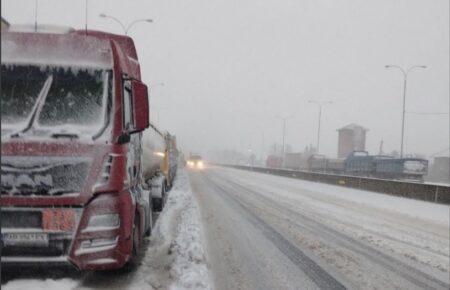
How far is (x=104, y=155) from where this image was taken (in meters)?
4.70

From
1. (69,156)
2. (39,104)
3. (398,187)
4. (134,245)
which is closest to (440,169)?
(398,187)

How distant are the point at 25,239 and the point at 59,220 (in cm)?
38

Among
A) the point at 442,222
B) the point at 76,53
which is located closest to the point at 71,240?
the point at 76,53

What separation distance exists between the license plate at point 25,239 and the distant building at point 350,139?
10884 centimetres

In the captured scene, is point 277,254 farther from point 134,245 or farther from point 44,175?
point 44,175

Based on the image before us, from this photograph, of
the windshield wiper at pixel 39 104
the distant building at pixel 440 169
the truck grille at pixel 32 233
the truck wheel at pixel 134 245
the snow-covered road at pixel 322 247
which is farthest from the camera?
the distant building at pixel 440 169

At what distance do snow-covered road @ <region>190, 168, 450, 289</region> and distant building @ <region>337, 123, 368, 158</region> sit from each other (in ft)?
309

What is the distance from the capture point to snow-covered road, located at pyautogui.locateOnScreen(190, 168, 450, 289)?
7.16 metres

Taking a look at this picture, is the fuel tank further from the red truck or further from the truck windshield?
the truck windshield

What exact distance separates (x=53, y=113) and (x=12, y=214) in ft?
3.85

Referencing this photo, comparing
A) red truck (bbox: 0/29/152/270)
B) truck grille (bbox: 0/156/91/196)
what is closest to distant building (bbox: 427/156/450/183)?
red truck (bbox: 0/29/152/270)

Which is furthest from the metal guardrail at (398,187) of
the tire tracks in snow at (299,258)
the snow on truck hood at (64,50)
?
the snow on truck hood at (64,50)

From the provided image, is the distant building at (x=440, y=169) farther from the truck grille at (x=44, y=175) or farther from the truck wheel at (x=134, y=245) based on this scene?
the truck grille at (x=44, y=175)

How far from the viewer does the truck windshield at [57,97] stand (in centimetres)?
337
